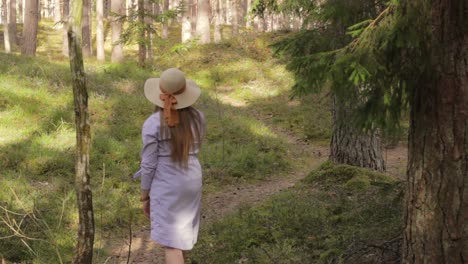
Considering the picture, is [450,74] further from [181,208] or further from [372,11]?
[181,208]

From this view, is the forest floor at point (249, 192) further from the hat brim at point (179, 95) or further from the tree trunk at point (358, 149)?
the hat brim at point (179, 95)

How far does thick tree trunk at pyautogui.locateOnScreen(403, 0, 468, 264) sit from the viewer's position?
342 centimetres

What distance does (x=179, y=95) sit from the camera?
417 cm

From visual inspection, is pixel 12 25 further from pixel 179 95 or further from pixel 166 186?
pixel 166 186

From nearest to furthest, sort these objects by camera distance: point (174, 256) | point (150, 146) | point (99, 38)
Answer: point (150, 146)
point (174, 256)
point (99, 38)

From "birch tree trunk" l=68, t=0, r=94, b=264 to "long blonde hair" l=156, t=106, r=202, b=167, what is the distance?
2.19ft

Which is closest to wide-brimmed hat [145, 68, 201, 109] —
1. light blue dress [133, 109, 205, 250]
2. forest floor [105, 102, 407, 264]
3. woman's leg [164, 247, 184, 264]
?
light blue dress [133, 109, 205, 250]

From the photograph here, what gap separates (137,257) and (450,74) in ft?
15.3

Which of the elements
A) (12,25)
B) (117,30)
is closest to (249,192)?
(117,30)

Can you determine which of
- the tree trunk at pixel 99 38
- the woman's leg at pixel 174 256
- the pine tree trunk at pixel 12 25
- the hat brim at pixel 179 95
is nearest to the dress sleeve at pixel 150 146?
the hat brim at pixel 179 95

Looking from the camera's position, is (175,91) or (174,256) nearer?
(175,91)

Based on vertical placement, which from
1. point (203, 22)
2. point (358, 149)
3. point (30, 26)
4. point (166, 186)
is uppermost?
point (203, 22)

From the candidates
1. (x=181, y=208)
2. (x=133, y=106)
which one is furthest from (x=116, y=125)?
(x=181, y=208)

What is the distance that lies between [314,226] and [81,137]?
319 cm
